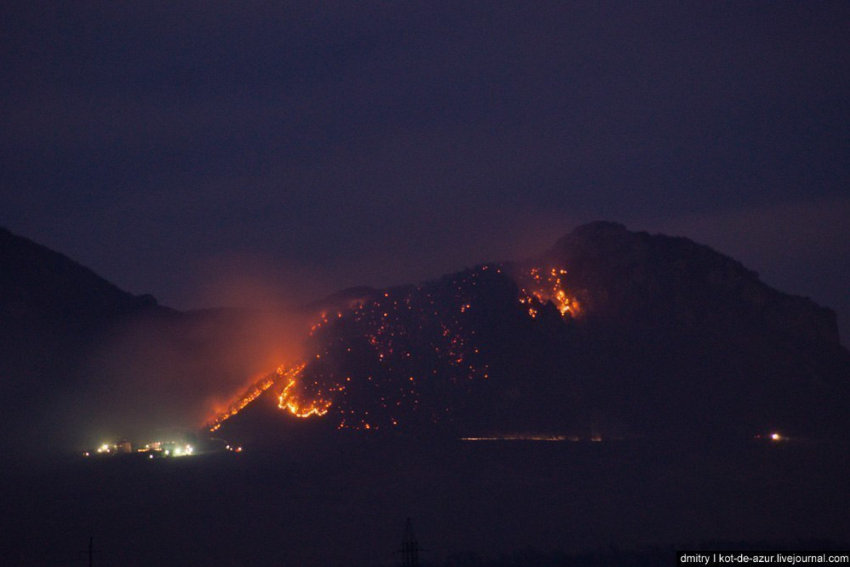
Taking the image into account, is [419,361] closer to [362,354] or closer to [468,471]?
[362,354]

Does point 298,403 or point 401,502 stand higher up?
point 298,403

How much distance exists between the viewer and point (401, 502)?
15088cm

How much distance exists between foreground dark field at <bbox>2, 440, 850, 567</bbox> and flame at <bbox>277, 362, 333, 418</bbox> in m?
11.6

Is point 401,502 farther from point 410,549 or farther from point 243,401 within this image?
point 410,549

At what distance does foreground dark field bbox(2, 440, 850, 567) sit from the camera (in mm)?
135250

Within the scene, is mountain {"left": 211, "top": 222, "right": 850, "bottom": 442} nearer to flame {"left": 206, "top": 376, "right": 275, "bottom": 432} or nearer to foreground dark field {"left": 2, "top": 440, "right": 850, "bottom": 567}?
flame {"left": 206, "top": 376, "right": 275, "bottom": 432}

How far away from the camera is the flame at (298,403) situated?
17725 cm

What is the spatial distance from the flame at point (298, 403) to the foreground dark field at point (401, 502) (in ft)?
38.0

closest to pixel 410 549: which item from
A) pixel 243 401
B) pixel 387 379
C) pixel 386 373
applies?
pixel 387 379

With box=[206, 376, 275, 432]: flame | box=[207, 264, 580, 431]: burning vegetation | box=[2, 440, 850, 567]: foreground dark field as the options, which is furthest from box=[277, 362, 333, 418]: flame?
box=[2, 440, 850, 567]: foreground dark field

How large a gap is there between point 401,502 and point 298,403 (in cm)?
3540

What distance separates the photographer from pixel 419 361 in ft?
621

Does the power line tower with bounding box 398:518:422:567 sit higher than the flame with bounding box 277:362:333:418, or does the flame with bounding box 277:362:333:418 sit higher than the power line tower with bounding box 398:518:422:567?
the flame with bounding box 277:362:333:418

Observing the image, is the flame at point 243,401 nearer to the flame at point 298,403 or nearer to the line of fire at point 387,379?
the line of fire at point 387,379
